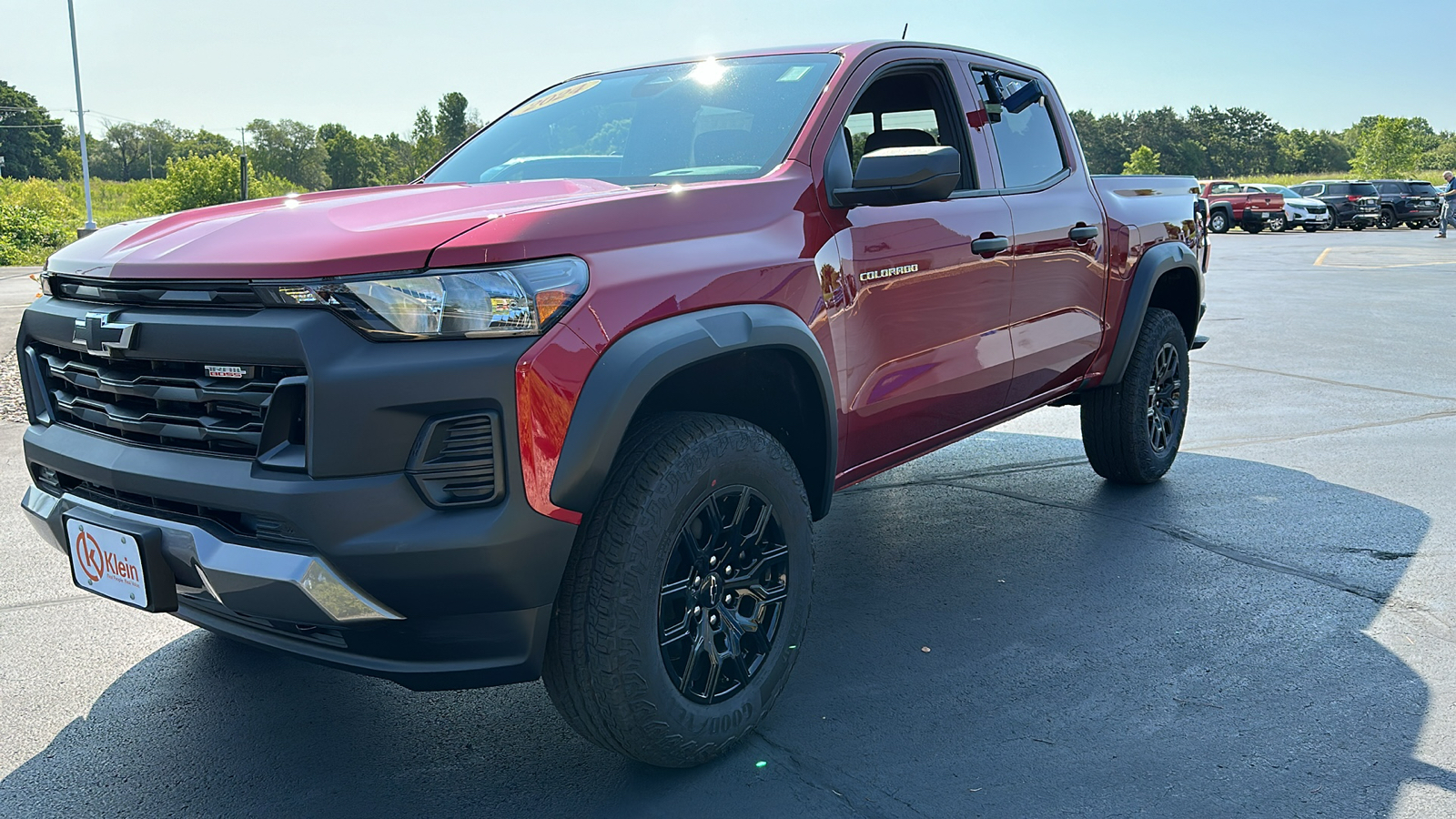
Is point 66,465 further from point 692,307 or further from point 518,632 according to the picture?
point 692,307

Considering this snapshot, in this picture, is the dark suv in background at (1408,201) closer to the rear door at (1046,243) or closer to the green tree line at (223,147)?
the rear door at (1046,243)

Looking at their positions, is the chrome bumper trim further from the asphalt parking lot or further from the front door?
the front door

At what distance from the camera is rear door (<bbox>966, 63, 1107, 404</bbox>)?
13.5 ft

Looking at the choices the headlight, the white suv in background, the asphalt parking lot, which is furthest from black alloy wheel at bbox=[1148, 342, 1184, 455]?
the white suv in background

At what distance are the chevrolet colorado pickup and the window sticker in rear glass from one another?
43 cm

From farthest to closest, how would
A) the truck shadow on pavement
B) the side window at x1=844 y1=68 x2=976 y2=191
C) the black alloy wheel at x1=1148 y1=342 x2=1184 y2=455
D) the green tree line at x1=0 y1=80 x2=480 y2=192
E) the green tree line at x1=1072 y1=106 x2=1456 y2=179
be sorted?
the green tree line at x1=0 y1=80 x2=480 y2=192 < the green tree line at x1=1072 y1=106 x2=1456 y2=179 < the black alloy wheel at x1=1148 y1=342 x2=1184 y2=455 < the side window at x1=844 y1=68 x2=976 y2=191 < the truck shadow on pavement

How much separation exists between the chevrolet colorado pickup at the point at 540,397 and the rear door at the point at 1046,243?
560 mm

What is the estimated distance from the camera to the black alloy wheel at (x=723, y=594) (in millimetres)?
2650

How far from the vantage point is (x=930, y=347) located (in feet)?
11.6

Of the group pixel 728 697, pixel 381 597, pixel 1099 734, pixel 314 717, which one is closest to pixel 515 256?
pixel 381 597

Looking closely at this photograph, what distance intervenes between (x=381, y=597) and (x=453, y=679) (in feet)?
0.80

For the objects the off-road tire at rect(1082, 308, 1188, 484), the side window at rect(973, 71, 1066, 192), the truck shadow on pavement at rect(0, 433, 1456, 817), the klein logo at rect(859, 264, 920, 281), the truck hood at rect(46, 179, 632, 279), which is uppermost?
the side window at rect(973, 71, 1066, 192)

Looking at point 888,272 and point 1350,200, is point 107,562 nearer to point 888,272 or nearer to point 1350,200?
point 888,272

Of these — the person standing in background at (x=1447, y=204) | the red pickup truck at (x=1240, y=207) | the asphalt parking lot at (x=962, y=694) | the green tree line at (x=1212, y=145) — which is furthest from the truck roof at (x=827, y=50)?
the green tree line at (x=1212, y=145)
